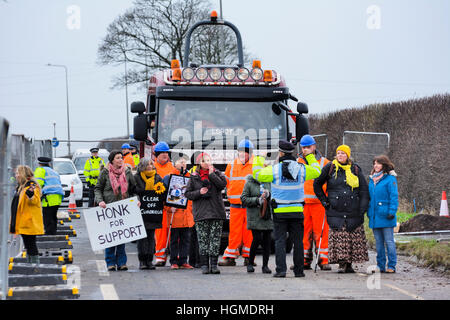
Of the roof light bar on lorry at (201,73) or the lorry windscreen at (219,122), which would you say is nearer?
the lorry windscreen at (219,122)

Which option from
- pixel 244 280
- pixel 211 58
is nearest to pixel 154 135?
pixel 244 280

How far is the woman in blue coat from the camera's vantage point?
12.7m

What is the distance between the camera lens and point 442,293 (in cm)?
1050

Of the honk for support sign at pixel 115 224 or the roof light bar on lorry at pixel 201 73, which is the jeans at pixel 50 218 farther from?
the roof light bar on lorry at pixel 201 73

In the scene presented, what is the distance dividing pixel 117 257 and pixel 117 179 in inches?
45.4

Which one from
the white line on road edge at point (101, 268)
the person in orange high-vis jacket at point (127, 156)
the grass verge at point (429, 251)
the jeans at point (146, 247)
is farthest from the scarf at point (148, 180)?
the person in orange high-vis jacket at point (127, 156)

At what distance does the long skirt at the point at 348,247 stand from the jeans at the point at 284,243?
61 centimetres

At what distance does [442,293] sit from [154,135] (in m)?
6.34

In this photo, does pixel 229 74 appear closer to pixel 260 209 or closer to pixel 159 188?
pixel 159 188

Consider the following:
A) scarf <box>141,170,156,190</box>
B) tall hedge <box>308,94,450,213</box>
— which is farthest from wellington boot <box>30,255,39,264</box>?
tall hedge <box>308,94,450,213</box>

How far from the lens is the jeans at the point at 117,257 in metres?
13.1

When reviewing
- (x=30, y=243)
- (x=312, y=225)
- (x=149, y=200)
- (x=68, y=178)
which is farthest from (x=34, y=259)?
(x=68, y=178)

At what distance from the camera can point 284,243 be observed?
12172 mm
